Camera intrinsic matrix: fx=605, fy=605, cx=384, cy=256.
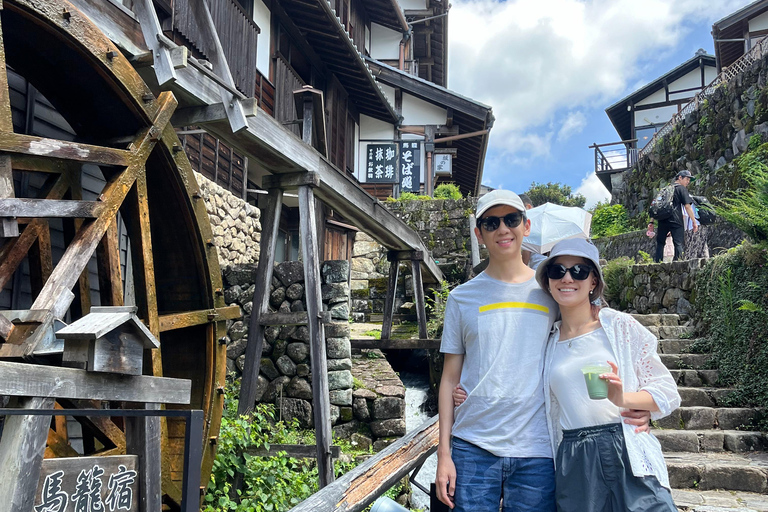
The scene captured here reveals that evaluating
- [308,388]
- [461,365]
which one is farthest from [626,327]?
[308,388]

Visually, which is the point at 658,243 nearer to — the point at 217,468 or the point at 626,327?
the point at 217,468

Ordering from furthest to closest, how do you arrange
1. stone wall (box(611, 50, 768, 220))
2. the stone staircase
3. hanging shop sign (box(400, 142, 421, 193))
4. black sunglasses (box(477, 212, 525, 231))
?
hanging shop sign (box(400, 142, 421, 193)) → stone wall (box(611, 50, 768, 220)) → the stone staircase → black sunglasses (box(477, 212, 525, 231))

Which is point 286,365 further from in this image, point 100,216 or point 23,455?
point 23,455

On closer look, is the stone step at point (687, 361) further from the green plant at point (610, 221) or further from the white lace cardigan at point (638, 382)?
the green plant at point (610, 221)

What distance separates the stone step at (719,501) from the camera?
3846mm

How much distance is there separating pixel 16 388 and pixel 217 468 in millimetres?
2829

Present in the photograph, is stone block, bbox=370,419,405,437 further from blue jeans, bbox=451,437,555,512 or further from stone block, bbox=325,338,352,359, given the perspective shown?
blue jeans, bbox=451,437,555,512

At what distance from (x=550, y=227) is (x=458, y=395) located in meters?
2.70

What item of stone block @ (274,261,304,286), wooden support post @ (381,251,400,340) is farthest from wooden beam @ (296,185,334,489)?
wooden support post @ (381,251,400,340)

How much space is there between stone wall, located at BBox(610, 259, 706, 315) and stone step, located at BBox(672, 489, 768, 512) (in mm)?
3457

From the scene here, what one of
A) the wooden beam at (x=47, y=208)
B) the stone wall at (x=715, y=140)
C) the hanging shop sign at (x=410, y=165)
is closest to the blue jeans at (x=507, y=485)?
the wooden beam at (x=47, y=208)

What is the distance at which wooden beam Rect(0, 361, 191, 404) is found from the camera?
2219 mm

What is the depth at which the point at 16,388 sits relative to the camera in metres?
2.22

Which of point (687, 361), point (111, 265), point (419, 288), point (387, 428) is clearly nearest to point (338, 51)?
point (419, 288)
